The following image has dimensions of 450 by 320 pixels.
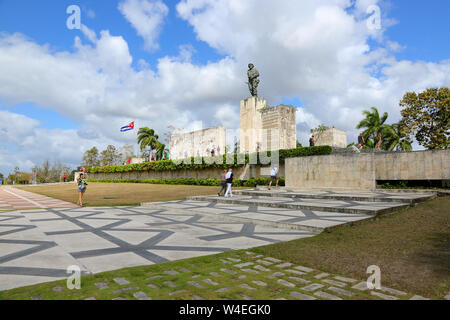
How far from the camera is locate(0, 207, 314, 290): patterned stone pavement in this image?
3.34 m

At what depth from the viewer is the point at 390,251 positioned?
4.05m

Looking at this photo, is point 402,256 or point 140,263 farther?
point 402,256

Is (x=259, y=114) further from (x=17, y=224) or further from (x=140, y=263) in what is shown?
(x=140, y=263)

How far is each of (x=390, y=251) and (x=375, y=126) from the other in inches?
1070

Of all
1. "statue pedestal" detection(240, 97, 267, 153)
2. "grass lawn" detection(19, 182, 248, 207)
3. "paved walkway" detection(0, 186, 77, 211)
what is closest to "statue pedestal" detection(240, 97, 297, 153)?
"statue pedestal" detection(240, 97, 267, 153)

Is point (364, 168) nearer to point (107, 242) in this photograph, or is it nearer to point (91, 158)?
point (107, 242)

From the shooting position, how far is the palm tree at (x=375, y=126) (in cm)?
2741

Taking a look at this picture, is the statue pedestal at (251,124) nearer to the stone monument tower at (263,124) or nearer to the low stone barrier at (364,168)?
the stone monument tower at (263,124)

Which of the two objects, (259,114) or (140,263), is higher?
(259,114)

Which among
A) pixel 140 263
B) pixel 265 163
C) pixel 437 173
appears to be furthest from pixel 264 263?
pixel 265 163

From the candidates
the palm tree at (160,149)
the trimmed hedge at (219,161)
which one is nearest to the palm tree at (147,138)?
the palm tree at (160,149)

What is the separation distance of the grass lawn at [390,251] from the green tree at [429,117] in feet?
62.9

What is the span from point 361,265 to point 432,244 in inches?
70.9
